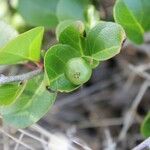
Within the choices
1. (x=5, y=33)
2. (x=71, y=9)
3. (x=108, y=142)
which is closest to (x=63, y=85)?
(x=5, y=33)

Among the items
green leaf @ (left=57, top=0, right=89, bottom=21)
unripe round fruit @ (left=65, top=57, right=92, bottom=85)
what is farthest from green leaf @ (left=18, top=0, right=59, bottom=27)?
unripe round fruit @ (left=65, top=57, right=92, bottom=85)

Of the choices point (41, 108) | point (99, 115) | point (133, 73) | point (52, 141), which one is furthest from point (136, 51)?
point (41, 108)

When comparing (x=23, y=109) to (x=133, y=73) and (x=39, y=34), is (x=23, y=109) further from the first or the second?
(x=133, y=73)

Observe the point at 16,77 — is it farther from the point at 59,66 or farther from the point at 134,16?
the point at 134,16

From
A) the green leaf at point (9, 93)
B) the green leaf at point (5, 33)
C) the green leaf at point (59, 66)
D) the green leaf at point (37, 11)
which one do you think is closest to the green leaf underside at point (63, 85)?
the green leaf at point (59, 66)

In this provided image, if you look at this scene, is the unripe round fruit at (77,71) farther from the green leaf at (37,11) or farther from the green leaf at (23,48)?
the green leaf at (37,11)

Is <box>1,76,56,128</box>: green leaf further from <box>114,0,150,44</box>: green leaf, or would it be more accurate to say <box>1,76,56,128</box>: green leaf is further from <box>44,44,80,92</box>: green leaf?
<box>114,0,150,44</box>: green leaf
